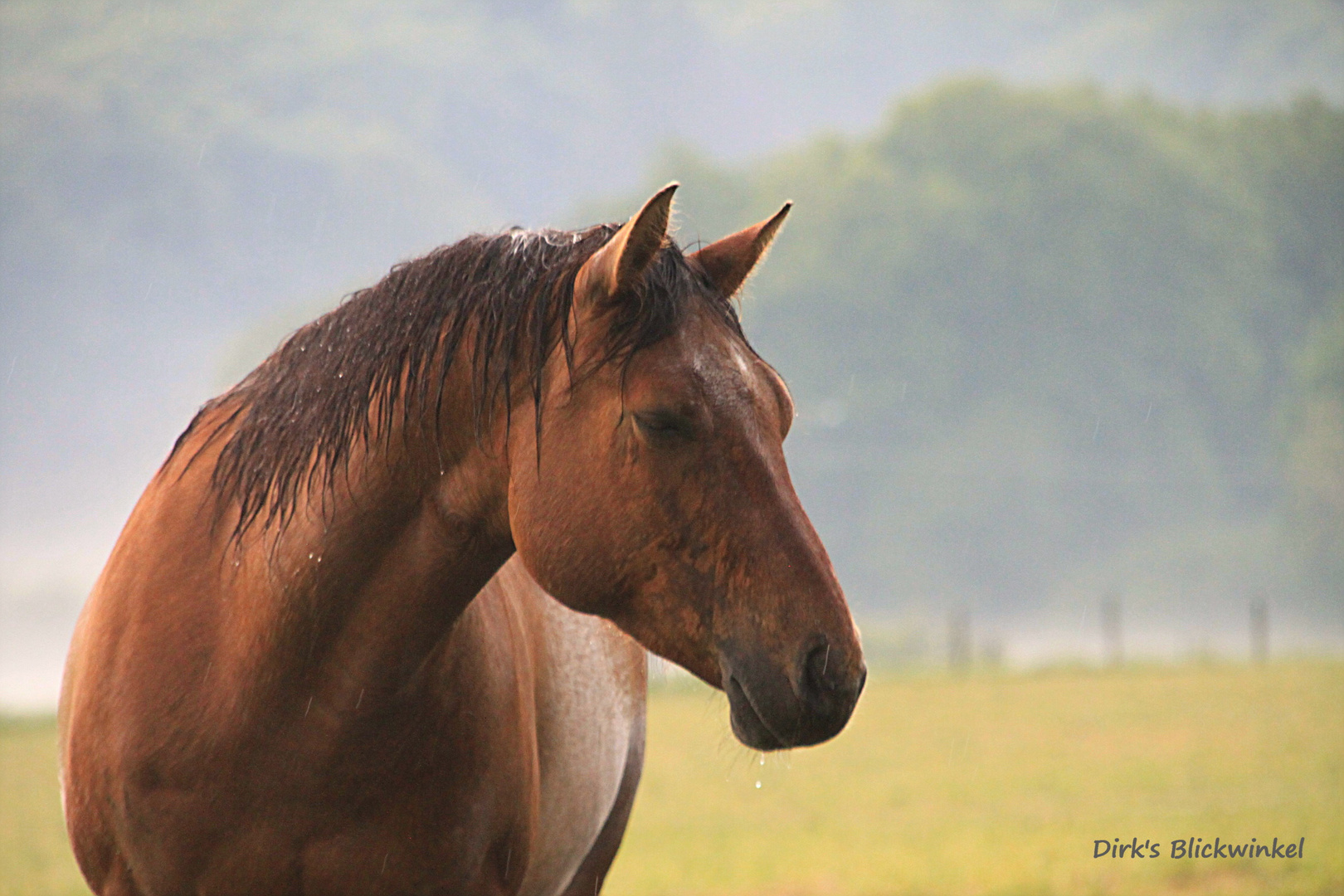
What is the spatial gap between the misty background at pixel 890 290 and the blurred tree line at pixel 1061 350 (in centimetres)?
18

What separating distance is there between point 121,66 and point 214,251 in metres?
18.3

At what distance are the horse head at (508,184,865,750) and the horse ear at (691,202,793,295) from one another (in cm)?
21

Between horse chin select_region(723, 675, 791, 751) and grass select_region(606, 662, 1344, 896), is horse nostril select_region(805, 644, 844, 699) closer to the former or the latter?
horse chin select_region(723, 675, 791, 751)

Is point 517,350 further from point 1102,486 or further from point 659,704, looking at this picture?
point 1102,486

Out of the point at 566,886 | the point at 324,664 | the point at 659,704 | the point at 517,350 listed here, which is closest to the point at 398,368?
the point at 517,350

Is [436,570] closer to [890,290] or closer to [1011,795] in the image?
[1011,795]

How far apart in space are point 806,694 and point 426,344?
1.00 metres

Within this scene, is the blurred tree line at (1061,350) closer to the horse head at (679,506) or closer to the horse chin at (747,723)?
the horse head at (679,506)

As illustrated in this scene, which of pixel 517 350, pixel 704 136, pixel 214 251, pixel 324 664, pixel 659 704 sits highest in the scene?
pixel 517 350

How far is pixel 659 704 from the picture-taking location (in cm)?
2123

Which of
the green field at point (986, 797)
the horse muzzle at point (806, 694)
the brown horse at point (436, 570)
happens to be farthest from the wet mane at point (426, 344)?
the green field at point (986, 797)

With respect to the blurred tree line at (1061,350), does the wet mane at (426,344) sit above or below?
above

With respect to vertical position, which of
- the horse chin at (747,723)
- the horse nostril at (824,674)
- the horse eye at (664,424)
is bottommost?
the horse chin at (747,723)

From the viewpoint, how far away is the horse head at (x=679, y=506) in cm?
207
